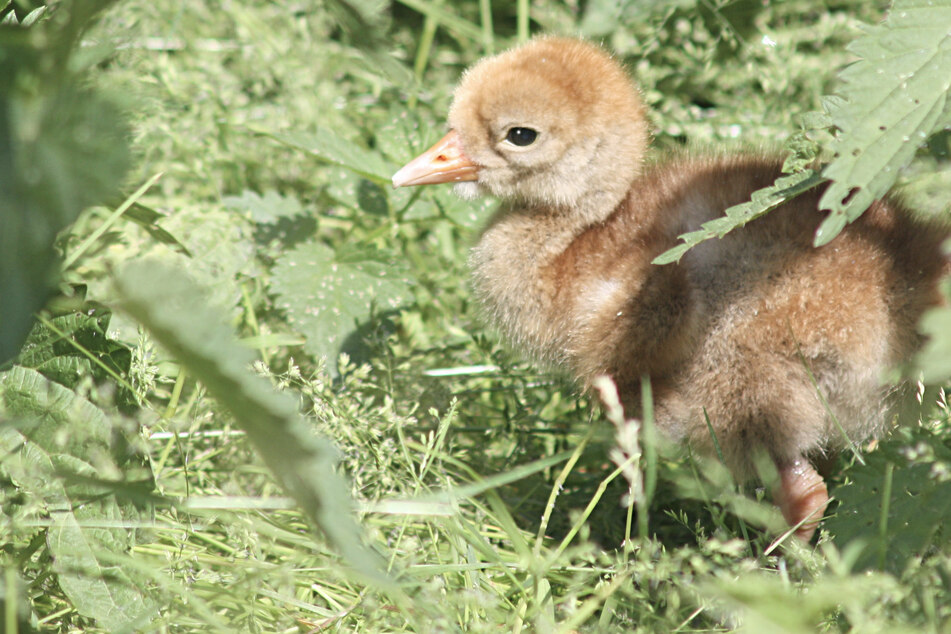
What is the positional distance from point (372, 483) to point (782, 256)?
101 cm

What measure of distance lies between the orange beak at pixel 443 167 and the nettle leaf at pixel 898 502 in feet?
3.86

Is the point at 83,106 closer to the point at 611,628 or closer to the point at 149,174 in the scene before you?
the point at 611,628

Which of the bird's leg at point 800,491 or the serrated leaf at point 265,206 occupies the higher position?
the serrated leaf at point 265,206

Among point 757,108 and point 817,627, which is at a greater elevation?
point 757,108

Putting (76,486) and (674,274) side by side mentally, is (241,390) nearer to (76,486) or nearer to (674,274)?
(76,486)

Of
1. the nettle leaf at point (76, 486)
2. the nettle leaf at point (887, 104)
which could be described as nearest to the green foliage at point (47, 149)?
the nettle leaf at point (76, 486)

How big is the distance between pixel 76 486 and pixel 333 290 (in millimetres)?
983

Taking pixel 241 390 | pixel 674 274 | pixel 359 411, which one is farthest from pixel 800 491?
pixel 241 390

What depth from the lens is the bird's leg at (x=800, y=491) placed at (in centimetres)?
191

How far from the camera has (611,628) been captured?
5.47ft

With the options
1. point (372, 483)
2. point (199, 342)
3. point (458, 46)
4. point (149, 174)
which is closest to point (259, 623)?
point (372, 483)

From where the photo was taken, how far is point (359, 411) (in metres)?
2.16

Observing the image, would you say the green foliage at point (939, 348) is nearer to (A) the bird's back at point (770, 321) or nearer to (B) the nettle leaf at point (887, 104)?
(B) the nettle leaf at point (887, 104)

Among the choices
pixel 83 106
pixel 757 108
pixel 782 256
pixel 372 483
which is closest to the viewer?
pixel 83 106
